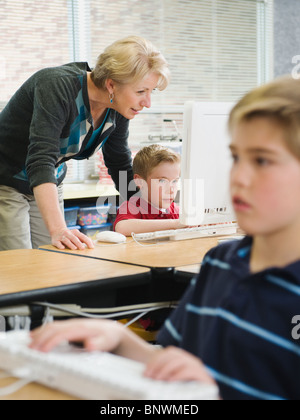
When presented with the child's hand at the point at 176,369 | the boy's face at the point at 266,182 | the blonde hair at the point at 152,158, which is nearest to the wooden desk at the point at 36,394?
the child's hand at the point at 176,369

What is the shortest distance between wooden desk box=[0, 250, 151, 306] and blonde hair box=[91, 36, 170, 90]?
638 millimetres

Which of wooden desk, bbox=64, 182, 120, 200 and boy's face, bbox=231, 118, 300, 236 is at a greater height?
boy's face, bbox=231, 118, 300, 236

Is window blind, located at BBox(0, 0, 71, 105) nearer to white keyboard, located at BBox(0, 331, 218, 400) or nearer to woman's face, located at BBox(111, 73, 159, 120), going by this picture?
woman's face, located at BBox(111, 73, 159, 120)

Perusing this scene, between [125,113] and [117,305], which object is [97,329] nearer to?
[117,305]

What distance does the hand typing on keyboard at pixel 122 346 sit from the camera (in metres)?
0.71

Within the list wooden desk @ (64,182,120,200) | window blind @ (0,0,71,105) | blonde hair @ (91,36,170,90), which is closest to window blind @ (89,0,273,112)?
window blind @ (0,0,71,105)

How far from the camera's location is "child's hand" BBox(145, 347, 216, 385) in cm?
71

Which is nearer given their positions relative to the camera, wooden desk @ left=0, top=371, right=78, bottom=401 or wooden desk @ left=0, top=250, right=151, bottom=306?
wooden desk @ left=0, top=371, right=78, bottom=401

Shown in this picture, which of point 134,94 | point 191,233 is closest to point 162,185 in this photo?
point 191,233

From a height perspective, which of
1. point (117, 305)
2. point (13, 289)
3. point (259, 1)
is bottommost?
point (117, 305)

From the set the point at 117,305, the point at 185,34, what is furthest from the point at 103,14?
the point at 117,305

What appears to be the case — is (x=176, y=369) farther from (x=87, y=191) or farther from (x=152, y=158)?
(x=87, y=191)

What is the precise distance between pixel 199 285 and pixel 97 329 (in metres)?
0.19

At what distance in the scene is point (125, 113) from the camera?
2.06m
